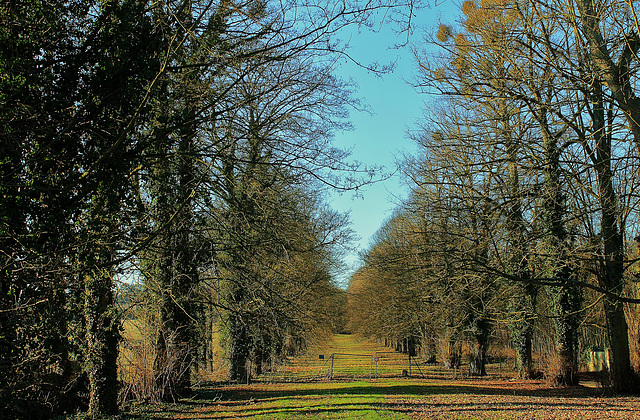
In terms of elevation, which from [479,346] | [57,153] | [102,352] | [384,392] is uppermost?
[57,153]

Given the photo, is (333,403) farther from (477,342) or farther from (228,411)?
(477,342)

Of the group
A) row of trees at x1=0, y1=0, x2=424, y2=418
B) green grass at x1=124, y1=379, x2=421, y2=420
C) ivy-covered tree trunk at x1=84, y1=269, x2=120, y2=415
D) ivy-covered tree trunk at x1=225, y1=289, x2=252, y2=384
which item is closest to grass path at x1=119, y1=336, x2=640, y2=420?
green grass at x1=124, y1=379, x2=421, y2=420

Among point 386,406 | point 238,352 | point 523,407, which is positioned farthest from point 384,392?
point 238,352

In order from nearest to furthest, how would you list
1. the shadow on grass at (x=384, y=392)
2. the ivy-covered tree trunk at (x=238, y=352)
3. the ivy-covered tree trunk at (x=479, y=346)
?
the shadow on grass at (x=384, y=392), the ivy-covered tree trunk at (x=238, y=352), the ivy-covered tree trunk at (x=479, y=346)

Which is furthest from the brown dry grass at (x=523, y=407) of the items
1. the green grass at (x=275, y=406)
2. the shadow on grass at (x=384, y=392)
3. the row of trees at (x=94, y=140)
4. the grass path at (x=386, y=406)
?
the row of trees at (x=94, y=140)

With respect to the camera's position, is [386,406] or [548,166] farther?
[386,406]

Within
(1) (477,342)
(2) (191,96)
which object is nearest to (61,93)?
(2) (191,96)

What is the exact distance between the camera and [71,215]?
5.61 meters

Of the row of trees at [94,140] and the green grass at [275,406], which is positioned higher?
the row of trees at [94,140]

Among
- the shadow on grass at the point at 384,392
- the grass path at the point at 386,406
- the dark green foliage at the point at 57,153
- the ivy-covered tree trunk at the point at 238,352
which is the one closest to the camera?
the dark green foliage at the point at 57,153

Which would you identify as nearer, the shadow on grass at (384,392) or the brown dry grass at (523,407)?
the brown dry grass at (523,407)

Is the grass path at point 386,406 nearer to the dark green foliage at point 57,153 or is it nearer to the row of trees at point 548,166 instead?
the row of trees at point 548,166

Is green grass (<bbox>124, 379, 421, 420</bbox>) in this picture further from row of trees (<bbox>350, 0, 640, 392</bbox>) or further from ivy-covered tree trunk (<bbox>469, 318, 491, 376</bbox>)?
ivy-covered tree trunk (<bbox>469, 318, 491, 376</bbox>)

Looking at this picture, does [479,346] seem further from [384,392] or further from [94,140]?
[94,140]
